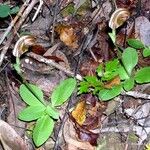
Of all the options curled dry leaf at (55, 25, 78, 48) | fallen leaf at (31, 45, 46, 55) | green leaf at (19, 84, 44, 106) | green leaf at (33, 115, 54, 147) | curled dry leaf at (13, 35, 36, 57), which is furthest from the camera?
curled dry leaf at (55, 25, 78, 48)

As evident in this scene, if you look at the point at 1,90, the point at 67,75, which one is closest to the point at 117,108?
the point at 67,75

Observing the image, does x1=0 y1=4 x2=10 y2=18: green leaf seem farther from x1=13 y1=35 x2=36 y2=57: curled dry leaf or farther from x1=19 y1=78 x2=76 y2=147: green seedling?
x1=13 y1=35 x2=36 y2=57: curled dry leaf

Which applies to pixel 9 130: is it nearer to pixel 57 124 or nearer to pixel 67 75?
pixel 57 124

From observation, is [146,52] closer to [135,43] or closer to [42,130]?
[135,43]

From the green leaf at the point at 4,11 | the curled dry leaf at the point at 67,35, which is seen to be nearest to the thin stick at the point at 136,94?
the curled dry leaf at the point at 67,35

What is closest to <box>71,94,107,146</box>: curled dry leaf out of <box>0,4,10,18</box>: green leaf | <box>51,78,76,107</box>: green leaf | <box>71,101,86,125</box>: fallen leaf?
<box>71,101,86,125</box>: fallen leaf

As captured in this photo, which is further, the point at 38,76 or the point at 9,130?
the point at 38,76
